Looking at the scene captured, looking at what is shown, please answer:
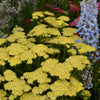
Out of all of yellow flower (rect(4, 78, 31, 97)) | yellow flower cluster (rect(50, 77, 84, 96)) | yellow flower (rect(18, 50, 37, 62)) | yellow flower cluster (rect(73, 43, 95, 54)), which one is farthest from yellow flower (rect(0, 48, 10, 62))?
yellow flower cluster (rect(73, 43, 95, 54))

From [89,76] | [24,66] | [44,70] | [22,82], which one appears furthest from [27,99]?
[89,76]

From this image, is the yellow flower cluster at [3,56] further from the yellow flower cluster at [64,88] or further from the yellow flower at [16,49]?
the yellow flower cluster at [64,88]

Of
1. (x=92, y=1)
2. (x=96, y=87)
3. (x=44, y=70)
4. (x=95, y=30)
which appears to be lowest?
(x=96, y=87)

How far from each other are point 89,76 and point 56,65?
1.88 feet

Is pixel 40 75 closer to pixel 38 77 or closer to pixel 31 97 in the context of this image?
pixel 38 77

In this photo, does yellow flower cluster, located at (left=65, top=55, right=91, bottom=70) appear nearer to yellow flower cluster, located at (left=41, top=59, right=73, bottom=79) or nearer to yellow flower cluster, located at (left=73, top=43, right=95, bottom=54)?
yellow flower cluster, located at (left=41, top=59, right=73, bottom=79)

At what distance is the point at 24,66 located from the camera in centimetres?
257

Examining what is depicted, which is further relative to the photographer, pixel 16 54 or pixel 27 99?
pixel 16 54

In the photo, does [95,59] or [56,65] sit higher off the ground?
[56,65]

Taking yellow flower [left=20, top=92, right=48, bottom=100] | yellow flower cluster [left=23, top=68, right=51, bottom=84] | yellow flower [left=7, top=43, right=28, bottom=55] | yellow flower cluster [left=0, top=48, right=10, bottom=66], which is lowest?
yellow flower [left=20, top=92, right=48, bottom=100]

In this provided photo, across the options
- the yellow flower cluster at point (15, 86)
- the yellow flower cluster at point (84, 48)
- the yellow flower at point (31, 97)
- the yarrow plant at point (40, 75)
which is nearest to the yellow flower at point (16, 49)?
the yarrow plant at point (40, 75)

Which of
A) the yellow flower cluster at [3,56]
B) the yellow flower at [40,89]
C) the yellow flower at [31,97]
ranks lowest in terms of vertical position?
the yellow flower at [31,97]

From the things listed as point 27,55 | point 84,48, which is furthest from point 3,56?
point 84,48

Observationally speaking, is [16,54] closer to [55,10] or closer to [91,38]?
[91,38]
